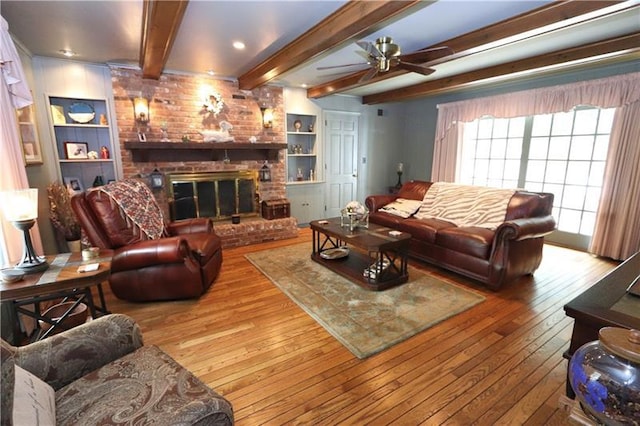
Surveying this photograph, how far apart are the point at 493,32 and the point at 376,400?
3.01 metres

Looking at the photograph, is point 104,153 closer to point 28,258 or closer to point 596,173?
point 28,258

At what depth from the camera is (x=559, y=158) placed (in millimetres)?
4242

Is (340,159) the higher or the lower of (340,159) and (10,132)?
the lower

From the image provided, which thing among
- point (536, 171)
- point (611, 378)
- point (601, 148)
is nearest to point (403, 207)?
point (536, 171)

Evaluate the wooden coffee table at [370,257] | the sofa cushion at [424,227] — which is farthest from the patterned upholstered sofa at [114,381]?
the sofa cushion at [424,227]

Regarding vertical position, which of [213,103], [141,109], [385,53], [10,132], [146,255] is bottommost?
[146,255]

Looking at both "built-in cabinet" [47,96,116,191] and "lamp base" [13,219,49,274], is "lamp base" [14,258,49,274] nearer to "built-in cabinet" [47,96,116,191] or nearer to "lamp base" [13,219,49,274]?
"lamp base" [13,219,49,274]

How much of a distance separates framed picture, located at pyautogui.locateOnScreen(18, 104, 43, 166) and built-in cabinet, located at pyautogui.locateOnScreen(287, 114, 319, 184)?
3.26m

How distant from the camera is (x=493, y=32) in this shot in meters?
2.60

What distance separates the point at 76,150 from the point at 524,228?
16.7 feet

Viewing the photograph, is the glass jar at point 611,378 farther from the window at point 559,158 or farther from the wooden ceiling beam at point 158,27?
the window at point 559,158

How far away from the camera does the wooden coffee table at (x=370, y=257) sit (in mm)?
2871

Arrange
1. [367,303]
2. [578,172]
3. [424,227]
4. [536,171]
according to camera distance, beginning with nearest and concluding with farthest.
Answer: [367,303], [424,227], [578,172], [536,171]

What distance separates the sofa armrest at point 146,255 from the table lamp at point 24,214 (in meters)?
0.55
